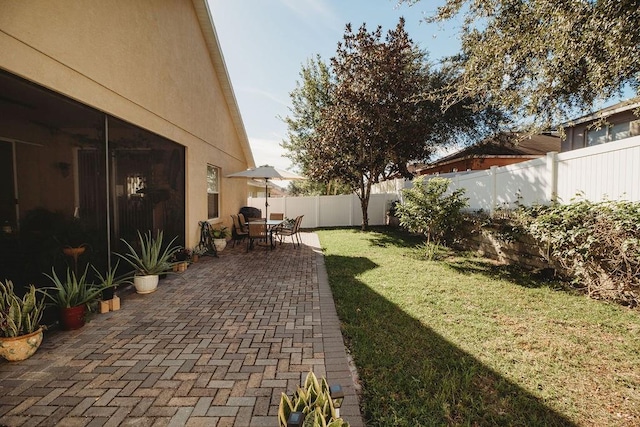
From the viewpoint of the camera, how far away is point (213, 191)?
32.7ft

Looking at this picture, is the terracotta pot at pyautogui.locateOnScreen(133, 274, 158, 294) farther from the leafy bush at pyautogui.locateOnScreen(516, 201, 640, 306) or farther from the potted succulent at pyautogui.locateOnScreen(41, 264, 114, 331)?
the leafy bush at pyautogui.locateOnScreen(516, 201, 640, 306)

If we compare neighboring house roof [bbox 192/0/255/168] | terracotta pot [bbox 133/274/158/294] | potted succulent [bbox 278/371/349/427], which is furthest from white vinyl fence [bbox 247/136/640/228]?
neighboring house roof [bbox 192/0/255/168]

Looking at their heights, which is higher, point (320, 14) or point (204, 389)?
point (320, 14)

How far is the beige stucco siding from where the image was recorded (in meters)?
3.18

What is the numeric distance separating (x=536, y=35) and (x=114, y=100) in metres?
7.35

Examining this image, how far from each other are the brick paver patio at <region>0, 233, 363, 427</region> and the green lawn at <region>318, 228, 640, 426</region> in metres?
0.43

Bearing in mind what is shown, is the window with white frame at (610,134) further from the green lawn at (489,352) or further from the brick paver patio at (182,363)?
the brick paver patio at (182,363)

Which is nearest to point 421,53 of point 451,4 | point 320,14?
point 320,14

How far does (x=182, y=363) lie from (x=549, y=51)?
7610 mm

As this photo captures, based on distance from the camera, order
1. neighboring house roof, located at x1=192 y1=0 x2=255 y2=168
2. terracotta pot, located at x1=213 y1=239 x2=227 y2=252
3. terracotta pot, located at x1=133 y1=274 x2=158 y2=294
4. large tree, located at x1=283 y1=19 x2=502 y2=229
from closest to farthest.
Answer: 1. terracotta pot, located at x1=133 y1=274 x2=158 y2=294
2. neighboring house roof, located at x1=192 y1=0 x2=255 y2=168
3. terracotta pot, located at x1=213 y1=239 x2=227 y2=252
4. large tree, located at x1=283 y1=19 x2=502 y2=229

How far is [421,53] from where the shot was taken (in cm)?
1574

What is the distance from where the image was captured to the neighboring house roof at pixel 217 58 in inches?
323

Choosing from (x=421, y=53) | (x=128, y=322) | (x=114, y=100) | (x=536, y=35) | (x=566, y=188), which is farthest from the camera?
(x=421, y=53)

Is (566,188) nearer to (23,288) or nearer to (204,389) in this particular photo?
(204,389)
